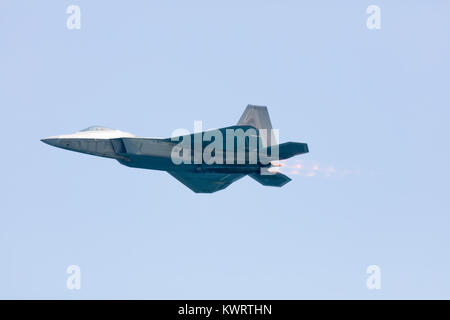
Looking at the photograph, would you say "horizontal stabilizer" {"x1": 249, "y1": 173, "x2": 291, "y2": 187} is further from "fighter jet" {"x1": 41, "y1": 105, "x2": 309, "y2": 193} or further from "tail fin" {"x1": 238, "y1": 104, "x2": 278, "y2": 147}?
"tail fin" {"x1": 238, "y1": 104, "x2": 278, "y2": 147}

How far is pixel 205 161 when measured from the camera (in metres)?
41.1

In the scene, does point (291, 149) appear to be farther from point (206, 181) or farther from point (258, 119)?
point (206, 181)

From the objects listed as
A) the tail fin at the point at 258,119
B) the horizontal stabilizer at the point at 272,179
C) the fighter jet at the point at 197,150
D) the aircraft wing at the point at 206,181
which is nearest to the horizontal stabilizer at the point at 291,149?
the fighter jet at the point at 197,150

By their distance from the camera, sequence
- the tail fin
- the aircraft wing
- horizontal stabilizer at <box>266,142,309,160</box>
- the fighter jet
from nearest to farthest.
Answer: horizontal stabilizer at <box>266,142,309,160</box>, the fighter jet, the tail fin, the aircraft wing

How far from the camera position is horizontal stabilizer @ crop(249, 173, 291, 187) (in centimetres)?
4297

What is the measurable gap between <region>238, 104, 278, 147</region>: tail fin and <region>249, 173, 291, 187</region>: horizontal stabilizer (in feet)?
6.63

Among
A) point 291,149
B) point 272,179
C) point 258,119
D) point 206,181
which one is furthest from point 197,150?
point 206,181

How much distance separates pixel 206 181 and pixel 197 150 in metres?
5.24

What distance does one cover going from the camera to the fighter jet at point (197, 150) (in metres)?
40.7

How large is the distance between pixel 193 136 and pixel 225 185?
6.35m

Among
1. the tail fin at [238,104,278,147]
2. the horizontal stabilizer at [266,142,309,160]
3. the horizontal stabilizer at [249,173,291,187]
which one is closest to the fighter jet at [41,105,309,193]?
the horizontal stabilizer at [266,142,309,160]
